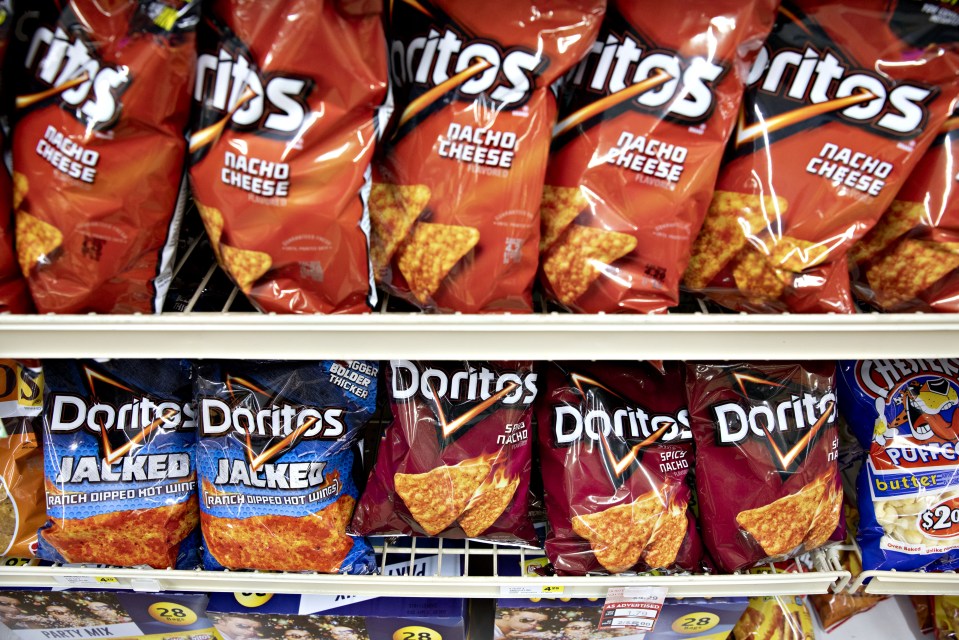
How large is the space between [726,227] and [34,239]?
1016 millimetres

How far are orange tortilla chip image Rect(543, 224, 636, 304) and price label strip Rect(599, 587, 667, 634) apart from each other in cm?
64

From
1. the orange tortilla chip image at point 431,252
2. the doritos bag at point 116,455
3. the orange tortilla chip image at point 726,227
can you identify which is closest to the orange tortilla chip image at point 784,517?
the orange tortilla chip image at point 726,227

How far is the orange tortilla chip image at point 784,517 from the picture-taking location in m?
Result: 1.14

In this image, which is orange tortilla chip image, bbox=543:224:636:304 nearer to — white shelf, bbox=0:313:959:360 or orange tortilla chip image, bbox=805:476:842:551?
white shelf, bbox=0:313:959:360

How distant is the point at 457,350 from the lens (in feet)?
2.91

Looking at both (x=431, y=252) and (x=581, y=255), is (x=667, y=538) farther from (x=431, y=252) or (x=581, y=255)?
(x=431, y=252)

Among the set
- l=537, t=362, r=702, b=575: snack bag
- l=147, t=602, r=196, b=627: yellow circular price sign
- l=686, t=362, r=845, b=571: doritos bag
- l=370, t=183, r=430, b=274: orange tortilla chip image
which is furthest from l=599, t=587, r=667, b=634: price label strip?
l=147, t=602, r=196, b=627: yellow circular price sign

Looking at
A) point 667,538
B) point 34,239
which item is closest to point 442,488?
point 667,538

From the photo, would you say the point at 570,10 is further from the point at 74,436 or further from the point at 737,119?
the point at 74,436

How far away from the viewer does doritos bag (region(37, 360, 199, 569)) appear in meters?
1.10

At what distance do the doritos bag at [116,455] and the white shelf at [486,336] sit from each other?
0.25 m

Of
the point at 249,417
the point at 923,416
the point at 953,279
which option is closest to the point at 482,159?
the point at 249,417

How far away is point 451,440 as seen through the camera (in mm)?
1129

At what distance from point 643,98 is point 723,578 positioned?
921 millimetres
